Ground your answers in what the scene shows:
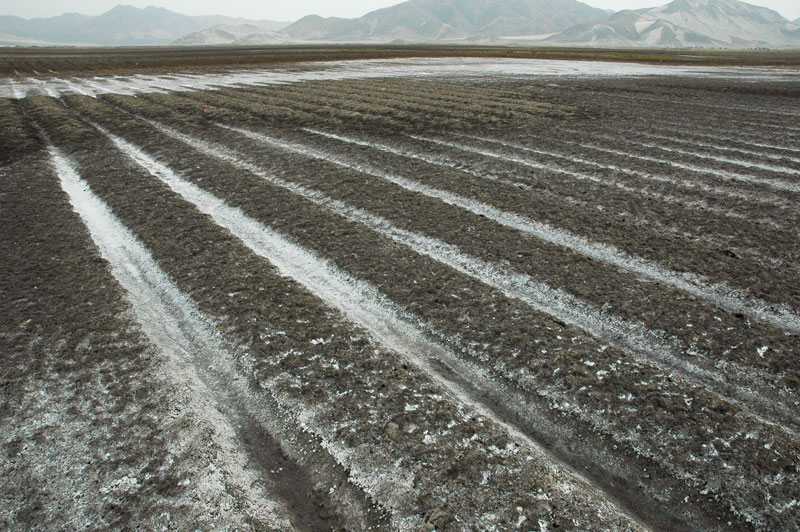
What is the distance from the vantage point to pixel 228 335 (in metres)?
5.91

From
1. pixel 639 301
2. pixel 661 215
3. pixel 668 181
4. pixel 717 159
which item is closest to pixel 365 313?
pixel 639 301

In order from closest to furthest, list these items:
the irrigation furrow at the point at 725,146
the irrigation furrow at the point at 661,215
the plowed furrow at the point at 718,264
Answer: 1. the plowed furrow at the point at 718,264
2. the irrigation furrow at the point at 661,215
3. the irrigation furrow at the point at 725,146

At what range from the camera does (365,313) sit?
21.2 ft

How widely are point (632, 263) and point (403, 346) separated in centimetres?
401

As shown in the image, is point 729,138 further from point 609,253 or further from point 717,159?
point 609,253

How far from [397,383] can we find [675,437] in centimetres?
251

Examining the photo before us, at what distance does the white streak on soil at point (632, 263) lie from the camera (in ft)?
20.5

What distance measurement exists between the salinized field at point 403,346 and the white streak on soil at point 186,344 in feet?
0.10

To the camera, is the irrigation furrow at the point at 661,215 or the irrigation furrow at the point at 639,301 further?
the irrigation furrow at the point at 661,215

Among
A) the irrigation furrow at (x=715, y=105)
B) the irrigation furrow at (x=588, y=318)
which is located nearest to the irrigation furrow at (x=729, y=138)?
the irrigation furrow at (x=715, y=105)

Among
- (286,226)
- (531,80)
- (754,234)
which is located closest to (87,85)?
(531,80)

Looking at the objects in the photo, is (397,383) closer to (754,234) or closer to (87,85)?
(754,234)

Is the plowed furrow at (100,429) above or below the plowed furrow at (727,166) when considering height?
above

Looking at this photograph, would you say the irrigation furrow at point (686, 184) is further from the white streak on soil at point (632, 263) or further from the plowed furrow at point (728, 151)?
the white streak on soil at point (632, 263)
